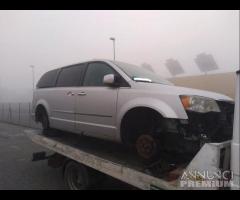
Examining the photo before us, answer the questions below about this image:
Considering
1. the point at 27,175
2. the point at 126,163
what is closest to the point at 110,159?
the point at 126,163

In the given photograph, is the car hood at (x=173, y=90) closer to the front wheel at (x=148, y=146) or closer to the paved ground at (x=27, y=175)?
the front wheel at (x=148, y=146)

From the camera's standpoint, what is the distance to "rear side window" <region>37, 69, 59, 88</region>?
683 centimetres

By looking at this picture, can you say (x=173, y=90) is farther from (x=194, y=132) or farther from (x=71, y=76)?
(x=71, y=76)

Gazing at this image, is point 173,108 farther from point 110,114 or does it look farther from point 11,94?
point 11,94

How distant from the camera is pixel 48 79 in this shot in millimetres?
7086

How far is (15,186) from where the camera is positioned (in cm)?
636

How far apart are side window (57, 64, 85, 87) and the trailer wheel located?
154cm

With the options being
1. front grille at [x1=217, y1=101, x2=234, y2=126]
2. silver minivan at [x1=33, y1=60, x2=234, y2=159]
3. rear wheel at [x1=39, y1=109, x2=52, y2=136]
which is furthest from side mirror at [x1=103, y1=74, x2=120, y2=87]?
rear wheel at [x1=39, y1=109, x2=52, y2=136]

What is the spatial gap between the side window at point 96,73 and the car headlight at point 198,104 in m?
1.60

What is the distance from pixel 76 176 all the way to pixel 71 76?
76.3 inches

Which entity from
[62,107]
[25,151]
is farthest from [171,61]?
[62,107]

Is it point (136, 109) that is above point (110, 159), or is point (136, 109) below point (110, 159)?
above

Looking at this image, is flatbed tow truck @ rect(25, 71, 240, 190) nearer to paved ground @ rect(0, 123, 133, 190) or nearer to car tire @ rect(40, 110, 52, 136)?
car tire @ rect(40, 110, 52, 136)

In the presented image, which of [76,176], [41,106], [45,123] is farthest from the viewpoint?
[41,106]
